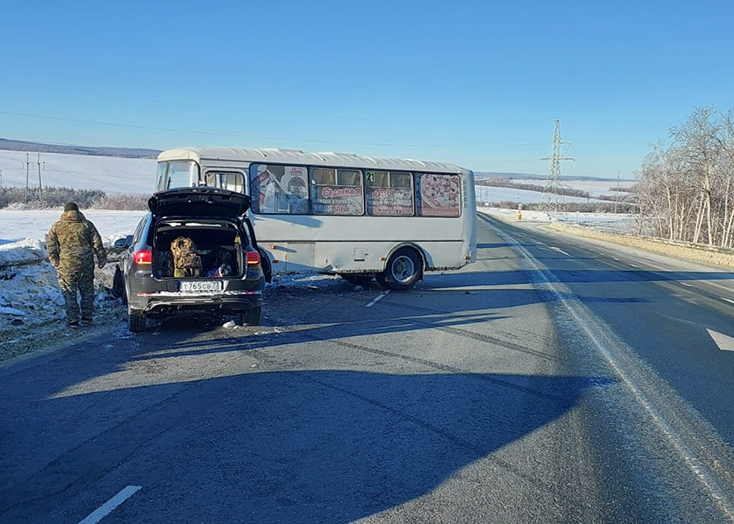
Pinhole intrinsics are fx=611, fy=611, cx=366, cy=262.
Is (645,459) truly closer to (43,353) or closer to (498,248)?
(43,353)

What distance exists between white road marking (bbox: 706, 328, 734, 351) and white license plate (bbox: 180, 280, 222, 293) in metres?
7.30

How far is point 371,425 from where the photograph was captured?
204 inches

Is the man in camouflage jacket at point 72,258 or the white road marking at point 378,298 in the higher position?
the man in camouflage jacket at point 72,258

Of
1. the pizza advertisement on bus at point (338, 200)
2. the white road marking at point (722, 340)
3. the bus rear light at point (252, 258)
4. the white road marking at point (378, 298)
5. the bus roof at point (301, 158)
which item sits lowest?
the white road marking at point (722, 340)

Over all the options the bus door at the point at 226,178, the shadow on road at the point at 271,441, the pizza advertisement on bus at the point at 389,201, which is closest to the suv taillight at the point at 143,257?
the shadow on road at the point at 271,441

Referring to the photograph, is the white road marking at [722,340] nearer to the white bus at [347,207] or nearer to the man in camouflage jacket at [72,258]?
the white bus at [347,207]

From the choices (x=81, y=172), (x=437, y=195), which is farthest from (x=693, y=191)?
(x=81, y=172)

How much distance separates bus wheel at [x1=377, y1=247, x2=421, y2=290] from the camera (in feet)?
46.7

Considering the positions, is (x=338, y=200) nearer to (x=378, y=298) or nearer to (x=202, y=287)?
(x=378, y=298)

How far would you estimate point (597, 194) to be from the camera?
488ft

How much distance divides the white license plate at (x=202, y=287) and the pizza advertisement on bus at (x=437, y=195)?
705 cm

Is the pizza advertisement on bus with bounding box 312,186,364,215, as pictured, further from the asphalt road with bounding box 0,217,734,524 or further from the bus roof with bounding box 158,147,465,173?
the asphalt road with bounding box 0,217,734,524

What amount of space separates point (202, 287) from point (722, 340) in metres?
7.99

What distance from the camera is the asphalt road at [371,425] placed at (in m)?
3.76
